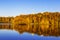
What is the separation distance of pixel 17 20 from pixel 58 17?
23.5 m

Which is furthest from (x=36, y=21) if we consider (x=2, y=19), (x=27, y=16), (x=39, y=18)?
(x=2, y=19)

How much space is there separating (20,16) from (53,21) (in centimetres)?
2162

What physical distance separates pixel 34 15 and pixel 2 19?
84.5 ft

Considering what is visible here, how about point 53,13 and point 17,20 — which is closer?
point 53,13

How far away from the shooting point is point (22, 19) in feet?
300

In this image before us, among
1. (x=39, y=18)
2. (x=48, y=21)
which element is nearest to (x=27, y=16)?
(x=39, y=18)

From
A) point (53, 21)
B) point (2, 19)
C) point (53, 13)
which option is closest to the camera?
point (53, 21)

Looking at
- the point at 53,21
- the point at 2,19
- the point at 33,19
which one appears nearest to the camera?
the point at 53,21

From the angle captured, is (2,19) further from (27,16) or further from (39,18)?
(39,18)

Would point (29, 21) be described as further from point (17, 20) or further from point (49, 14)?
point (49, 14)

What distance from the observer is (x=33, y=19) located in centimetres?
8719

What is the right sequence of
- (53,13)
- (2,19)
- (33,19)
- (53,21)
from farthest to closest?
(2,19) → (33,19) → (53,13) → (53,21)

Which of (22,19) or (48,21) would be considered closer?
(48,21)

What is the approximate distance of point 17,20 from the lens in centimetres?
9206
